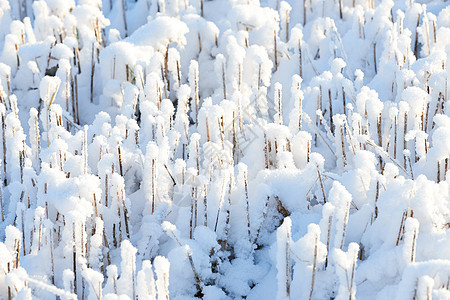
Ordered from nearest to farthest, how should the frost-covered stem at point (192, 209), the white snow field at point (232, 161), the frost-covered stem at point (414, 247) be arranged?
the frost-covered stem at point (414, 247)
the white snow field at point (232, 161)
the frost-covered stem at point (192, 209)

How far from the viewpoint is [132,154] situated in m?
1.96

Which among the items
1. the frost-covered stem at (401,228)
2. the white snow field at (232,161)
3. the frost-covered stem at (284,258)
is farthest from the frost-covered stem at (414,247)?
the frost-covered stem at (284,258)

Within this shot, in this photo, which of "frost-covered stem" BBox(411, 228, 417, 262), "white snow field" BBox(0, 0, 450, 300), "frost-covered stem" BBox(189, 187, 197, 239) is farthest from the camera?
"frost-covered stem" BBox(189, 187, 197, 239)

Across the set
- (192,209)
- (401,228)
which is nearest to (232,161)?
(192,209)

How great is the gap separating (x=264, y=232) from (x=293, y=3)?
1.70 metres

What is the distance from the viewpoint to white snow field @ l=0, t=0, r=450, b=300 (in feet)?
4.77

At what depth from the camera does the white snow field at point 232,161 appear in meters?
1.45

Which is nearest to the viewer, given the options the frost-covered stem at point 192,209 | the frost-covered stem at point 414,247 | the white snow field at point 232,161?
the frost-covered stem at point 414,247

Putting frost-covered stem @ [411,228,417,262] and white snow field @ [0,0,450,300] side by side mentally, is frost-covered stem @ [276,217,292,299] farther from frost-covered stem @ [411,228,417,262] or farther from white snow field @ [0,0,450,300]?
frost-covered stem @ [411,228,417,262]

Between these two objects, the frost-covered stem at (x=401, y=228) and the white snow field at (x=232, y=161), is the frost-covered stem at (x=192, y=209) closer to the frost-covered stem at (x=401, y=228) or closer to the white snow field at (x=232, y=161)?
the white snow field at (x=232, y=161)

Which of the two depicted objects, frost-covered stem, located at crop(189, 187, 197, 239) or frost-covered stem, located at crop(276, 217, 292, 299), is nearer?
frost-covered stem, located at crop(276, 217, 292, 299)

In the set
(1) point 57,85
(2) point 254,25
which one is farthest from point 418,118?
(1) point 57,85

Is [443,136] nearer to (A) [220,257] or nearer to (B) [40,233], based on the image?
(A) [220,257]

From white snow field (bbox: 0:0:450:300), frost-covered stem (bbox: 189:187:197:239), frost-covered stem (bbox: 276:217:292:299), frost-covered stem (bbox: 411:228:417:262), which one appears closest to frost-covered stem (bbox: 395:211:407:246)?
white snow field (bbox: 0:0:450:300)
